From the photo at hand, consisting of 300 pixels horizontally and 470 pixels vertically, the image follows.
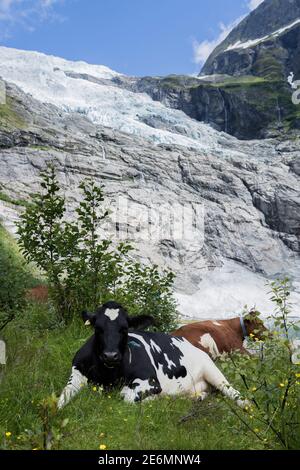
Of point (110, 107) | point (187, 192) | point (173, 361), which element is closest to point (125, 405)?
point (173, 361)

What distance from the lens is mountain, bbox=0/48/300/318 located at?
4556 cm

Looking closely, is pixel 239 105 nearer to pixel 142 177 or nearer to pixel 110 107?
pixel 110 107

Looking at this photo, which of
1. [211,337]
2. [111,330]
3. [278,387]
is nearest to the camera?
[278,387]

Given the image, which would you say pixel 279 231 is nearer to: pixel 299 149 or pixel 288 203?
pixel 288 203

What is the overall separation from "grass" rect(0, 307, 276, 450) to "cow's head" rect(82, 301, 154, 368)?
1.22 feet

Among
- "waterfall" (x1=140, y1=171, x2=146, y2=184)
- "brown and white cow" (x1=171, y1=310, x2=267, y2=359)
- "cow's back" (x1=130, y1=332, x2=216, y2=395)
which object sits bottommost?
"brown and white cow" (x1=171, y1=310, x2=267, y2=359)

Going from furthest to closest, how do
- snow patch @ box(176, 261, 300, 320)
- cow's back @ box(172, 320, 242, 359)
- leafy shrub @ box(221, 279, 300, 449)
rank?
snow patch @ box(176, 261, 300, 320)
cow's back @ box(172, 320, 242, 359)
leafy shrub @ box(221, 279, 300, 449)

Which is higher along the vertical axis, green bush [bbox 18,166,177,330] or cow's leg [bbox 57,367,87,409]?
green bush [bbox 18,166,177,330]

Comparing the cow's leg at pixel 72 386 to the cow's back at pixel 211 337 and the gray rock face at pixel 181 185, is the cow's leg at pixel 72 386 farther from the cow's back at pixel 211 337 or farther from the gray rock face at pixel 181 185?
the gray rock face at pixel 181 185

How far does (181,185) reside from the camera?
59.0m

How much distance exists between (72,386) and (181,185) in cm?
5519

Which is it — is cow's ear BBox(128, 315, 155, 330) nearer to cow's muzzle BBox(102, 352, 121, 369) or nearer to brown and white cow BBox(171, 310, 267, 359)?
cow's muzzle BBox(102, 352, 121, 369)

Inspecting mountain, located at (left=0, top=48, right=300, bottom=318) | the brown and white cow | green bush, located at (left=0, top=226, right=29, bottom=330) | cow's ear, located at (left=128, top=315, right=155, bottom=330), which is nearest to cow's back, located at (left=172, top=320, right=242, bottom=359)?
the brown and white cow

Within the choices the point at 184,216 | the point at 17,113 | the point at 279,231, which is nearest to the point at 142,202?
the point at 184,216
